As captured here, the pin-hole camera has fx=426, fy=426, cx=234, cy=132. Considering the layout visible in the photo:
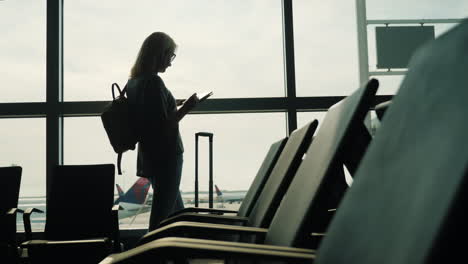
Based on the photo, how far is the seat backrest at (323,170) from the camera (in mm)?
894

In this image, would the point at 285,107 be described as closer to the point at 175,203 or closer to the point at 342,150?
the point at 175,203

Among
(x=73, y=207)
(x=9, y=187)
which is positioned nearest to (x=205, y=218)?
(x=73, y=207)

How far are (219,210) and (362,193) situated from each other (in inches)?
54.9

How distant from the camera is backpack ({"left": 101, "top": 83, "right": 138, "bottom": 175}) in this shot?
2506 millimetres

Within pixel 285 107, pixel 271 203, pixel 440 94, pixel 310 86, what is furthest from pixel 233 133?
pixel 440 94

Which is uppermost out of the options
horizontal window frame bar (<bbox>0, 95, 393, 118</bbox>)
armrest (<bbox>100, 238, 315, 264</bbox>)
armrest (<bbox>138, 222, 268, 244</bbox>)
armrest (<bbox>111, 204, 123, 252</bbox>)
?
horizontal window frame bar (<bbox>0, 95, 393, 118</bbox>)

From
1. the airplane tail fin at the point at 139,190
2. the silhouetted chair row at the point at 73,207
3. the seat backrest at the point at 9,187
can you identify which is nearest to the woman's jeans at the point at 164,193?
the silhouetted chair row at the point at 73,207

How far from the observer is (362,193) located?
2.23ft

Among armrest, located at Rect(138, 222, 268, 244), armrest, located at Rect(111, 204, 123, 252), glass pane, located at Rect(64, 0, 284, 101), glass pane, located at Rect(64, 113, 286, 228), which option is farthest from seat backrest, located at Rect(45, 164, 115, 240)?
armrest, located at Rect(138, 222, 268, 244)

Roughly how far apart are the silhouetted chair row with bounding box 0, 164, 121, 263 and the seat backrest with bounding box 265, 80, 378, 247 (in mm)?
1818

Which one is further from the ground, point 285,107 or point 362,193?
point 285,107

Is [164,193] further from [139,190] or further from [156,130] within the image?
[139,190]

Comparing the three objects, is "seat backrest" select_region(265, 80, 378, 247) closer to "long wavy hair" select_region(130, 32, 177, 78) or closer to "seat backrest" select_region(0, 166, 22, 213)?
"long wavy hair" select_region(130, 32, 177, 78)

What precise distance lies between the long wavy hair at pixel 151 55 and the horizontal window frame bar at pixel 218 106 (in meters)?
1.43
